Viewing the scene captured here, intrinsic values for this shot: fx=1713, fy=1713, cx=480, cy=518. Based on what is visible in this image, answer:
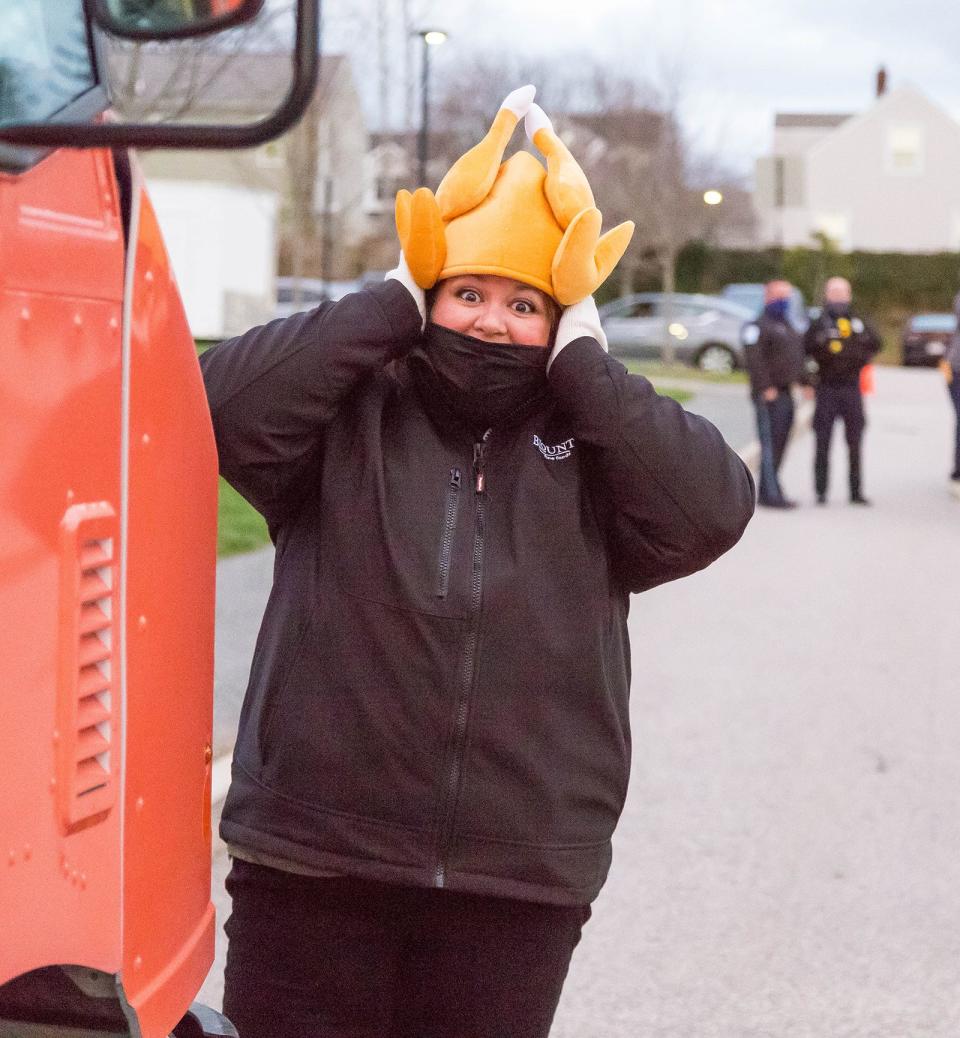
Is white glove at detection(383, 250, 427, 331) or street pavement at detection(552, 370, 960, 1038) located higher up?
white glove at detection(383, 250, 427, 331)

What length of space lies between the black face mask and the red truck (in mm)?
498

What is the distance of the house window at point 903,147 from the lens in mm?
61719

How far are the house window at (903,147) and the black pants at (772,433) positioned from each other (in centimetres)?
4937

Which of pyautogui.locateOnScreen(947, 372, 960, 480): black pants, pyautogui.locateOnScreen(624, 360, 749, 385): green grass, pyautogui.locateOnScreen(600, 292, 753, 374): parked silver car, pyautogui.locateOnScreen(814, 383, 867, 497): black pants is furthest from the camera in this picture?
pyautogui.locateOnScreen(600, 292, 753, 374): parked silver car

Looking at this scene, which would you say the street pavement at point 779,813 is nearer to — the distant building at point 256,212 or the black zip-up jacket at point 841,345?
the black zip-up jacket at point 841,345

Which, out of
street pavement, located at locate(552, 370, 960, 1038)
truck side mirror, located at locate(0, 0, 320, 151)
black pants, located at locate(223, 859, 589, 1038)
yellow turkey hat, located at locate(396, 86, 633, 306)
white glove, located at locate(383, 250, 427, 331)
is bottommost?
street pavement, located at locate(552, 370, 960, 1038)

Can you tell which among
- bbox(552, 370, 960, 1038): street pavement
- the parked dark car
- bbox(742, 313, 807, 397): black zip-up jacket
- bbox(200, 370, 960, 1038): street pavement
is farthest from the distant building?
the parked dark car

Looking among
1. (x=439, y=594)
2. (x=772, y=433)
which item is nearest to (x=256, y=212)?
(x=772, y=433)

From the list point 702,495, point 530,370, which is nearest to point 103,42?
point 530,370

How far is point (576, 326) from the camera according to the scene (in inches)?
107

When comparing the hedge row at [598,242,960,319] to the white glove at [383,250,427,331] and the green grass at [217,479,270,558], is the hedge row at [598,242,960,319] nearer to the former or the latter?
the green grass at [217,479,270,558]

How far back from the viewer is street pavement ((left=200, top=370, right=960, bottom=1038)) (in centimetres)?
448

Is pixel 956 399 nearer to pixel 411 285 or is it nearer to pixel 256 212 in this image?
pixel 411 285

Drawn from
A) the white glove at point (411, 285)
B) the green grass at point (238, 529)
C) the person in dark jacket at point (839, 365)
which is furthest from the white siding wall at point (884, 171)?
the white glove at point (411, 285)
